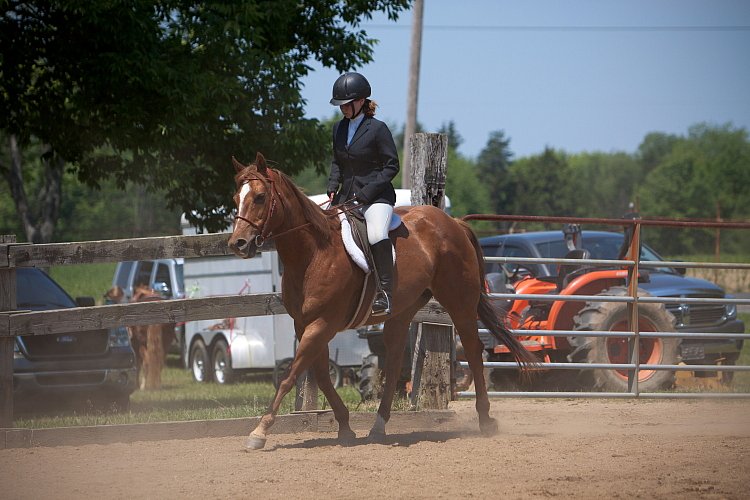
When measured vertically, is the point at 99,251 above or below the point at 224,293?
above

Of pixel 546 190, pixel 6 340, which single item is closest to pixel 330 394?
pixel 6 340

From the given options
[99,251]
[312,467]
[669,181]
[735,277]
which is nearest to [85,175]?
[99,251]

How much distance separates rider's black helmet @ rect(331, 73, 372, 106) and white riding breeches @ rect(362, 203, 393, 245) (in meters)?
0.87

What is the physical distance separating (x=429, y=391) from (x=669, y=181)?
276ft

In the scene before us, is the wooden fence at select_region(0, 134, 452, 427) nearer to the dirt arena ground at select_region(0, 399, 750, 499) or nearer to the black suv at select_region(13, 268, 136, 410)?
the dirt arena ground at select_region(0, 399, 750, 499)

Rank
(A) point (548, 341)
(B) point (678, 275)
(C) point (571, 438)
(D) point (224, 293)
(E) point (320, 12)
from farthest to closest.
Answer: (D) point (224, 293)
(E) point (320, 12)
(B) point (678, 275)
(A) point (548, 341)
(C) point (571, 438)

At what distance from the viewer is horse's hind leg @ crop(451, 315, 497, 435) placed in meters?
8.01

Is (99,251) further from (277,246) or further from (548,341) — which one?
(548,341)

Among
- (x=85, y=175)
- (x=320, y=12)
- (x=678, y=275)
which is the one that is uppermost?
(x=320, y=12)

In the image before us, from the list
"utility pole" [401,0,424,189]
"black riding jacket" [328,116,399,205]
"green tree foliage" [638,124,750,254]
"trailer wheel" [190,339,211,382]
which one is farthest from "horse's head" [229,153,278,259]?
"green tree foliage" [638,124,750,254]

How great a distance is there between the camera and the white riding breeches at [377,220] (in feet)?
24.2

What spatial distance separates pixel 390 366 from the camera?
26.1ft

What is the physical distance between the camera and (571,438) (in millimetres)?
7609

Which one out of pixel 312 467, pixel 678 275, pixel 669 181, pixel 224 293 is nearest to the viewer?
A: pixel 312 467
